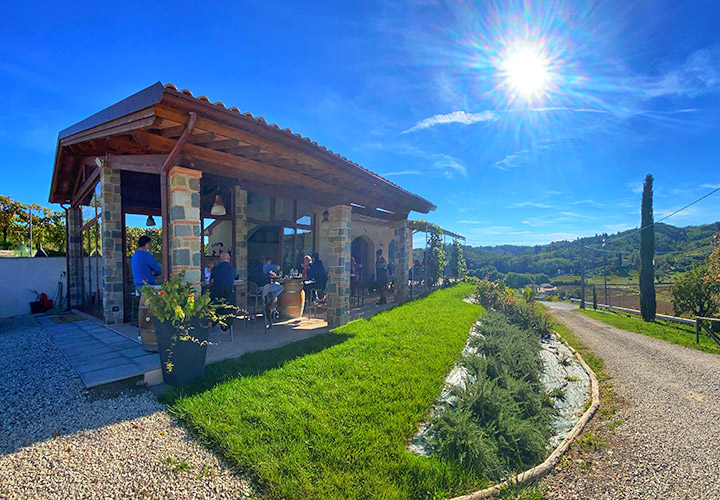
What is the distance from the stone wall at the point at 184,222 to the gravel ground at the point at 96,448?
1.42 meters

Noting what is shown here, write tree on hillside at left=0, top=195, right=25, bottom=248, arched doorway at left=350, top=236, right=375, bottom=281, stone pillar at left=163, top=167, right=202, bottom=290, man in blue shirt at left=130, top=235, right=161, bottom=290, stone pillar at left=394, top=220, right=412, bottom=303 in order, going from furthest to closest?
Result: arched doorway at left=350, top=236, right=375, bottom=281
tree on hillside at left=0, top=195, right=25, bottom=248
stone pillar at left=394, top=220, right=412, bottom=303
man in blue shirt at left=130, top=235, right=161, bottom=290
stone pillar at left=163, top=167, right=202, bottom=290

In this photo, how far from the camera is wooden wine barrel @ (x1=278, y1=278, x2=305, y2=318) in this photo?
20.6 ft

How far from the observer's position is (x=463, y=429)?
283 centimetres

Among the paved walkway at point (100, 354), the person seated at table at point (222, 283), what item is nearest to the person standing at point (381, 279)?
the person seated at table at point (222, 283)

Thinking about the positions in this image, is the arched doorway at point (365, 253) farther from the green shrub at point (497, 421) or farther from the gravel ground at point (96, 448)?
the gravel ground at point (96, 448)

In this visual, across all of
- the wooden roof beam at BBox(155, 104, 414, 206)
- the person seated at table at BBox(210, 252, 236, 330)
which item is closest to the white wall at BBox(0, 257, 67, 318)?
the person seated at table at BBox(210, 252, 236, 330)

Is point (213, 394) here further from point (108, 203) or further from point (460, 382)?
point (108, 203)

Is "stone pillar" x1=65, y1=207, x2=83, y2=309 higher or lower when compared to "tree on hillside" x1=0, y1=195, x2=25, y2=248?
lower

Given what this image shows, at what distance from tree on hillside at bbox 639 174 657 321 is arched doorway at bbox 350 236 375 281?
55.7 feet

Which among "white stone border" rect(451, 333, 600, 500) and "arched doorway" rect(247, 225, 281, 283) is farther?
"arched doorway" rect(247, 225, 281, 283)

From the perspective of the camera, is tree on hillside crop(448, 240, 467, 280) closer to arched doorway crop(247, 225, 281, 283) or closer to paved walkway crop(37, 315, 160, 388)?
arched doorway crop(247, 225, 281, 283)

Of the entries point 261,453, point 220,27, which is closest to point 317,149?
point 220,27

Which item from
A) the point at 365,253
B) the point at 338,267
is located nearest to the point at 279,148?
the point at 338,267

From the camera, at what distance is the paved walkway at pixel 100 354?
3343 millimetres
